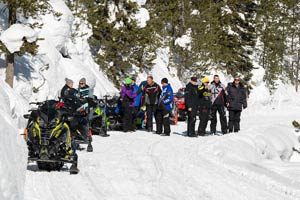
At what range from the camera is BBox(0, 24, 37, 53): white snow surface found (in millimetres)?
17234

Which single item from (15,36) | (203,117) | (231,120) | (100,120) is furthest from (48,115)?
(231,120)

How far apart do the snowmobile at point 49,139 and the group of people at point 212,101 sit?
7.98 metres

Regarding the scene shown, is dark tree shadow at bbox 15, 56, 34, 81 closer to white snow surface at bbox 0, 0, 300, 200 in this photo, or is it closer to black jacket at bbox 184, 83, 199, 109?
white snow surface at bbox 0, 0, 300, 200

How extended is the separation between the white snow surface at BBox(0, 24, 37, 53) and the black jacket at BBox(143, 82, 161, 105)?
14.1 feet

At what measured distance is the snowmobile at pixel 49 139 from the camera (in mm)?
8758

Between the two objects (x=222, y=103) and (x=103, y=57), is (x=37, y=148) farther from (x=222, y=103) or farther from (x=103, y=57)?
(x=103, y=57)

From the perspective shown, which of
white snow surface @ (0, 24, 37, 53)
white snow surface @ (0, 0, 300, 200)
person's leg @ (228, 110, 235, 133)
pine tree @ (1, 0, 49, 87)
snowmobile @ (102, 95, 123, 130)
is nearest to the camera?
white snow surface @ (0, 0, 300, 200)

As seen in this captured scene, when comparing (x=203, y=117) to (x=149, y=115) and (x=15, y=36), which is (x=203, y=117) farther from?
(x=15, y=36)

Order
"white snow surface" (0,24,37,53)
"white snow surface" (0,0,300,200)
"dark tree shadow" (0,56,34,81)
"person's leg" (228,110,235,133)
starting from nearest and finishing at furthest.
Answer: "white snow surface" (0,0,300,200) → "white snow surface" (0,24,37,53) → "person's leg" (228,110,235,133) → "dark tree shadow" (0,56,34,81)

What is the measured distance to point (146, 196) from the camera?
752cm

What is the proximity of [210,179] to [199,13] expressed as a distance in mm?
37913

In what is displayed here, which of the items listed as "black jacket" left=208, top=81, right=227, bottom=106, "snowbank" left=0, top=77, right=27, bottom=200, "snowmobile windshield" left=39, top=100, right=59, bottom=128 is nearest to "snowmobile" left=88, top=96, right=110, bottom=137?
"black jacket" left=208, top=81, right=227, bottom=106

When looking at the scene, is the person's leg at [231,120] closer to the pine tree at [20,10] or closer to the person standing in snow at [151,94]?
the person standing in snow at [151,94]

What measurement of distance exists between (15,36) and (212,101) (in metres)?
6.77
